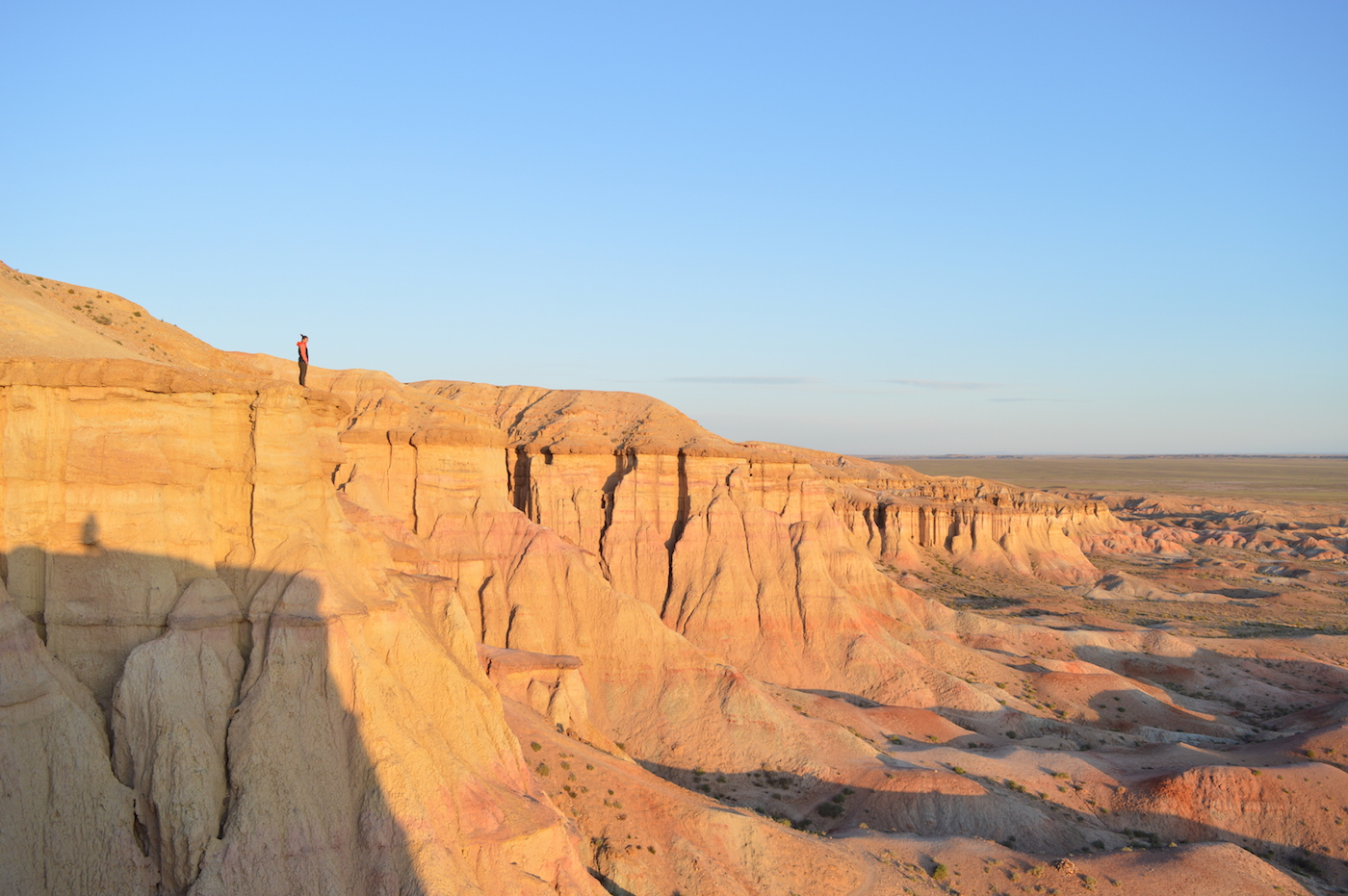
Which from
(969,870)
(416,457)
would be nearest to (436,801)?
(969,870)

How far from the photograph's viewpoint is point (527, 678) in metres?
27.4

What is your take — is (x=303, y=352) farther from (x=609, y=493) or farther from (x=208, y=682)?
(x=609, y=493)

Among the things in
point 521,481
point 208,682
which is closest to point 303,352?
point 208,682

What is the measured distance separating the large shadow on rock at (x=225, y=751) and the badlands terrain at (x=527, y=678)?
0.16ft

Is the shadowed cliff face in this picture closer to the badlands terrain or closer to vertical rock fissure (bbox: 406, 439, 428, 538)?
the badlands terrain

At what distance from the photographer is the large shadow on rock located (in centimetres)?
1343

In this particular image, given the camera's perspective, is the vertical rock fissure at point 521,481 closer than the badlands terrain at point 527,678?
No

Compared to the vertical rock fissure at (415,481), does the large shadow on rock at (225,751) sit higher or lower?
lower

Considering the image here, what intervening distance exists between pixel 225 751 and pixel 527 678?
1328 cm

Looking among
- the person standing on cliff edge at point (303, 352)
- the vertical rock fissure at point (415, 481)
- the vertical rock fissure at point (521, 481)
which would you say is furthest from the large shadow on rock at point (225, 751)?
the vertical rock fissure at point (521, 481)

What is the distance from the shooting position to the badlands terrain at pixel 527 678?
1438 cm

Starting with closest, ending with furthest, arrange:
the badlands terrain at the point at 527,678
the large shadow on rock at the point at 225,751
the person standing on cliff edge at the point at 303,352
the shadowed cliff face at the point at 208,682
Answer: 1. the large shadow on rock at the point at 225,751
2. the shadowed cliff face at the point at 208,682
3. the badlands terrain at the point at 527,678
4. the person standing on cliff edge at the point at 303,352

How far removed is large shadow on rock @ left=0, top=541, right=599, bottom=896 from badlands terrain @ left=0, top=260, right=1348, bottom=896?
2.0 inches

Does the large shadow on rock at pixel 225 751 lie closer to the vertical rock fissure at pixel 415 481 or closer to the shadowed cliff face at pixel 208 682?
the shadowed cliff face at pixel 208 682
